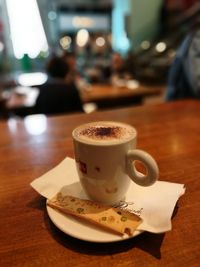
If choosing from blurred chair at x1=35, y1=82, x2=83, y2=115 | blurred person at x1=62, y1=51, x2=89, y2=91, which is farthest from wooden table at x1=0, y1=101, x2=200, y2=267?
blurred person at x1=62, y1=51, x2=89, y2=91

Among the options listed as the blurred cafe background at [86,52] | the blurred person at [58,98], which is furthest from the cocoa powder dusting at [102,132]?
the blurred person at [58,98]

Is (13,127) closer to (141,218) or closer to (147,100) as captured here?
(141,218)

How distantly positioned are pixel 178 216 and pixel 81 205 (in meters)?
0.14

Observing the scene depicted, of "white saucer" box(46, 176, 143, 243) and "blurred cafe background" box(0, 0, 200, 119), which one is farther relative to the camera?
"blurred cafe background" box(0, 0, 200, 119)

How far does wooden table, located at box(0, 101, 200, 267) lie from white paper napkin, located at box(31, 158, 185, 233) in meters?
0.02

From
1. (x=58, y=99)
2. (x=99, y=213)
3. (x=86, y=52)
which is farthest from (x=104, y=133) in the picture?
(x=86, y=52)

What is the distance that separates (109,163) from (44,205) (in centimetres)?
14

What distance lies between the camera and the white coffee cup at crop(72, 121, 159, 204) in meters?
0.35

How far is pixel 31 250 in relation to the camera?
0.32 meters

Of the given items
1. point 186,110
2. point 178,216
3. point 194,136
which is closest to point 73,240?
point 178,216

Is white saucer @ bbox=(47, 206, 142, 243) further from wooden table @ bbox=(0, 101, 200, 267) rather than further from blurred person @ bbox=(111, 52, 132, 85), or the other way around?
blurred person @ bbox=(111, 52, 132, 85)

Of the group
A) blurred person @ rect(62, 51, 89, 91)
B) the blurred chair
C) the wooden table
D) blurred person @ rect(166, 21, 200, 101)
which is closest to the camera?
the wooden table

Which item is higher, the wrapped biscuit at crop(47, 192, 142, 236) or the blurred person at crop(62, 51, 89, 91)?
the wrapped biscuit at crop(47, 192, 142, 236)

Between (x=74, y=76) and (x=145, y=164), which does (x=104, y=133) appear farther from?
(x=74, y=76)
